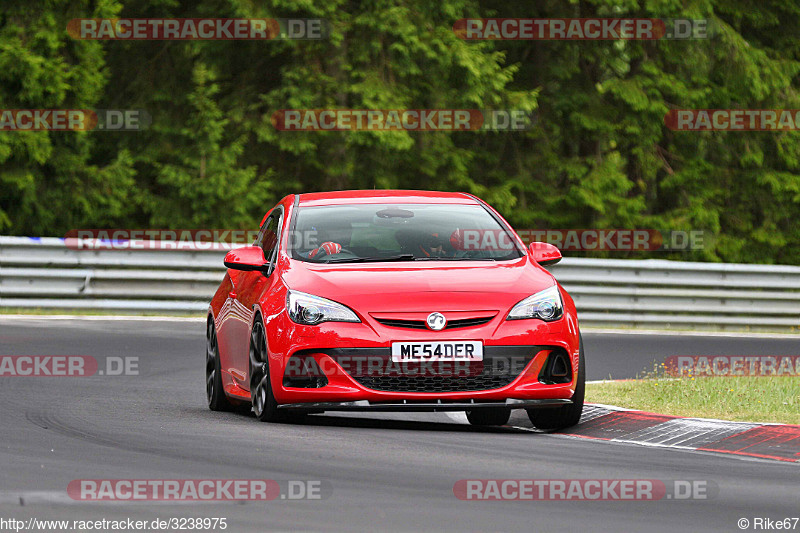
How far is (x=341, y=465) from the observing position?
8367 mm

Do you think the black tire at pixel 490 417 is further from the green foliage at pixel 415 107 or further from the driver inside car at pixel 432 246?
the green foliage at pixel 415 107

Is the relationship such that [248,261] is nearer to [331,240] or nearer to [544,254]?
[331,240]

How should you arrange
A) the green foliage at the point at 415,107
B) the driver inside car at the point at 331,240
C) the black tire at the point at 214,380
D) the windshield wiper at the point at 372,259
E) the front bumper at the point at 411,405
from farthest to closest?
the green foliage at the point at 415,107 < the black tire at the point at 214,380 < the driver inside car at the point at 331,240 < the windshield wiper at the point at 372,259 < the front bumper at the point at 411,405

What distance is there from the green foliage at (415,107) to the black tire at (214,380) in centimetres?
1317

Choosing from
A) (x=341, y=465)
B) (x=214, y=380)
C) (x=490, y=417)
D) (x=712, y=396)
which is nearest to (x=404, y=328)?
(x=341, y=465)

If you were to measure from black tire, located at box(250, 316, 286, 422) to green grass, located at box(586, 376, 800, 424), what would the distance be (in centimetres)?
280

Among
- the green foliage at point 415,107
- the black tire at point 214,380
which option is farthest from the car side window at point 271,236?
the green foliage at point 415,107

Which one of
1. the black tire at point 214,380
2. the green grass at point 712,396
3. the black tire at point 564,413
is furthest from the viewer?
the black tire at point 214,380

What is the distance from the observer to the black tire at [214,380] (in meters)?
11.7

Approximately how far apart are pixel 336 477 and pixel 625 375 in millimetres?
7485

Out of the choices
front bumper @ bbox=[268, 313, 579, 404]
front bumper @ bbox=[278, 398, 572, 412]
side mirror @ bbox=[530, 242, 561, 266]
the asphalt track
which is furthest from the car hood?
the asphalt track

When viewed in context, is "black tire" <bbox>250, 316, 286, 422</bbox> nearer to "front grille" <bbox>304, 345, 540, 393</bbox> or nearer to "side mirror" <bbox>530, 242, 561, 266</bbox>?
"front grille" <bbox>304, 345, 540, 393</bbox>

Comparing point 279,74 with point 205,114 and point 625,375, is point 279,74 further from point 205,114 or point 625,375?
point 625,375

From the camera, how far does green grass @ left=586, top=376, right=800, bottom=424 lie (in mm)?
10930
